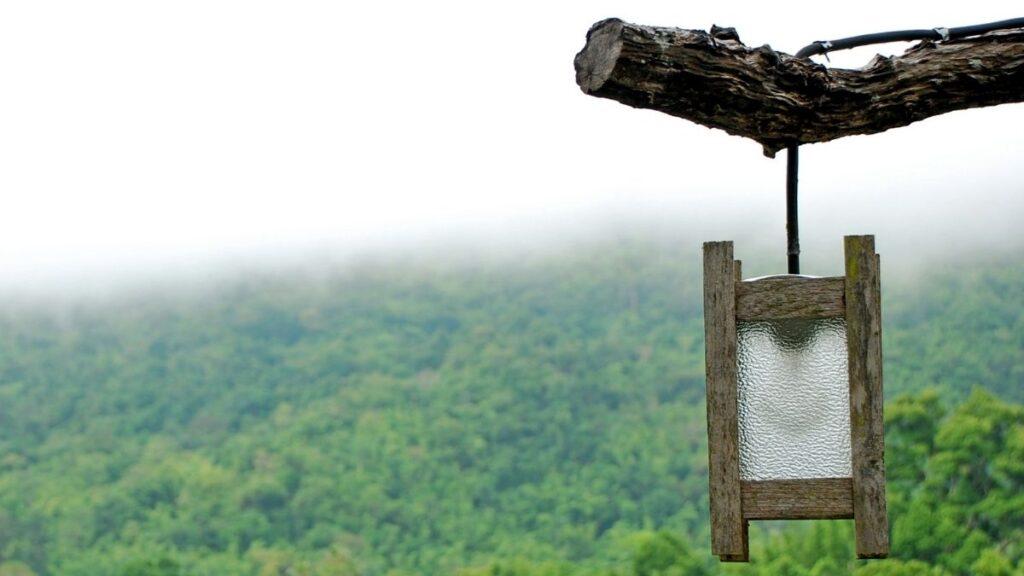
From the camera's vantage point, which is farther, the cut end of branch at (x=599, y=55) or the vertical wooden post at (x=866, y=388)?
the vertical wooden post at (x=866, y=388)

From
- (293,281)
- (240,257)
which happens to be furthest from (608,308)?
(240,257)

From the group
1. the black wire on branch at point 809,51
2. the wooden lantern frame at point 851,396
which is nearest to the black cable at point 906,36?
the black wire on branch at point 809,51

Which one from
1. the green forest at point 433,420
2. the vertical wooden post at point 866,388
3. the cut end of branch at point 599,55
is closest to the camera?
the cut end of branch at point 599,55

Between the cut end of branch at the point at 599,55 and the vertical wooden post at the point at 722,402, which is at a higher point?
the cut end of branch at the point at 599,55

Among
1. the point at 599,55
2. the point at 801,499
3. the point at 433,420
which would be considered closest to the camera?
A: the point at 599,55

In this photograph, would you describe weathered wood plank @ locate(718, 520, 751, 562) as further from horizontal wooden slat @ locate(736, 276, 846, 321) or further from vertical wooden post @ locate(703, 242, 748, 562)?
horizontal wooden slat @ locate(736, 276, 846, 321)

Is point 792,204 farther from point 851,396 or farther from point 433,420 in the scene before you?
point 433,420

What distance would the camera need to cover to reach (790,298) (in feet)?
4.40

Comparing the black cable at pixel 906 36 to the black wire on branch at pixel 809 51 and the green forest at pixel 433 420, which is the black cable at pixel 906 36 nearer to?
the black wire on branch at pixel 809 51

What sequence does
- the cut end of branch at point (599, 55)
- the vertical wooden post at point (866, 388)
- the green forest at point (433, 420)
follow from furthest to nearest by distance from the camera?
the green forest at point (433, 420) → the vertical wooden post at point (866, 388) → the cut end of branch at point (599, 55)

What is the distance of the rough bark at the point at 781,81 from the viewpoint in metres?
1.24

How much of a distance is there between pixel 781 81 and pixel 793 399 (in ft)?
0.97

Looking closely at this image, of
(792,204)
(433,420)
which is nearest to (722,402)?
(792,204)

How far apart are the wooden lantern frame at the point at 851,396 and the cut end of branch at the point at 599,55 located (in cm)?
20
